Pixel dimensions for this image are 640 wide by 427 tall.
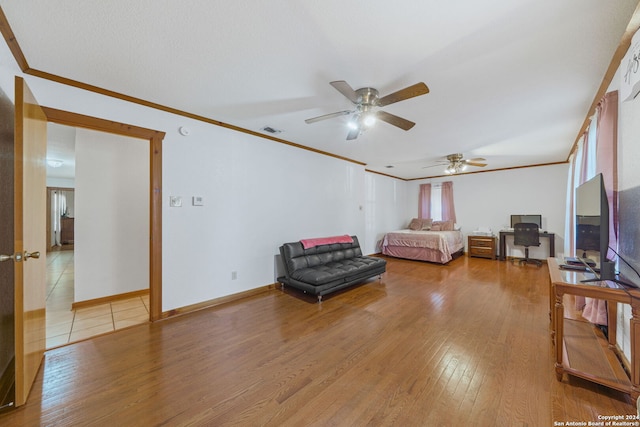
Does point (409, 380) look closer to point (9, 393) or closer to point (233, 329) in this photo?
point (233, 329)

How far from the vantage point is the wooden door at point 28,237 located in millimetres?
1482

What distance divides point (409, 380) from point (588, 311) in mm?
2242

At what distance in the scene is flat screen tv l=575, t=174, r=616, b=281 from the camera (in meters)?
1.74

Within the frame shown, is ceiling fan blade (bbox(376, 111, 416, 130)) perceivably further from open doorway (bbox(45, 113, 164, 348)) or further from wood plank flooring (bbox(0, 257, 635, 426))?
Result: open doorway (bbox(45, 113, 164, 348))

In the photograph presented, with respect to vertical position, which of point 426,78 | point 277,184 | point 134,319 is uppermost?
point 426,78

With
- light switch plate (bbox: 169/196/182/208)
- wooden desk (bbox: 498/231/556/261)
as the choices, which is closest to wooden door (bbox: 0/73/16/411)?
light switch plate (bbox: 169/196/182/208)

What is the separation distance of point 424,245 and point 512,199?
2.80m

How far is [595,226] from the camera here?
188 centimetres

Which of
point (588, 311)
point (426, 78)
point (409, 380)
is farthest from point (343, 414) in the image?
point (588, 311)

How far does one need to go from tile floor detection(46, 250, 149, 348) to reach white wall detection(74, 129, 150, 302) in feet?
0.77

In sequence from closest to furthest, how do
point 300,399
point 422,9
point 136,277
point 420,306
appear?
point 422,9 < point 300,399 < point 420,306 < point 136,277

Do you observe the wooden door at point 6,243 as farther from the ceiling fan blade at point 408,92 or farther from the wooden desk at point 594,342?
the wooden desk at point 594,342

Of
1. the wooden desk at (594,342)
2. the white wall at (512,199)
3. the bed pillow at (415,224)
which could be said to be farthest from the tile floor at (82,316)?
the white wall at (512,199)

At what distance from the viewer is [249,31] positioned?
5.41 feet
